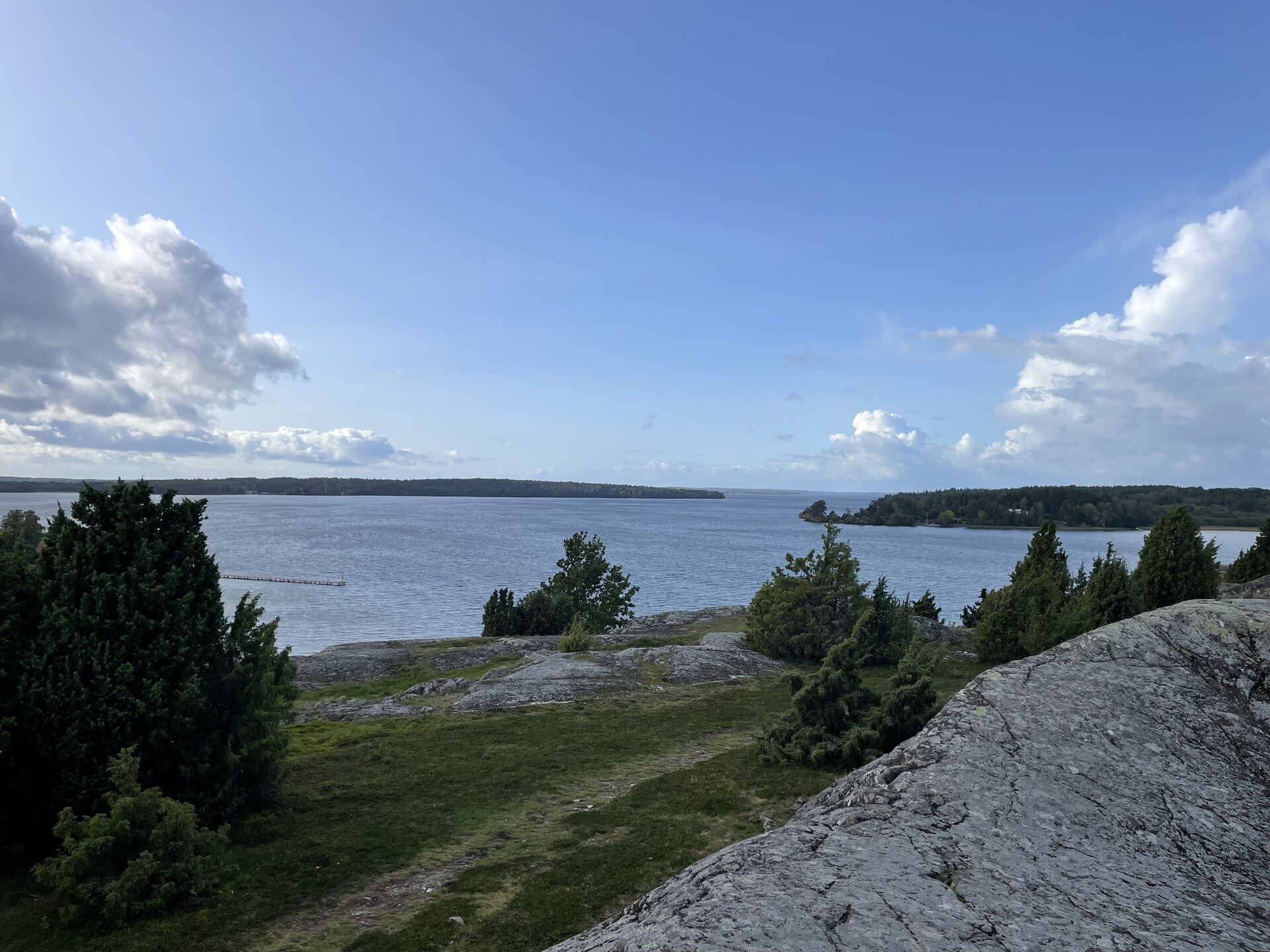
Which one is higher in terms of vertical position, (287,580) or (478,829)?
(478,829)

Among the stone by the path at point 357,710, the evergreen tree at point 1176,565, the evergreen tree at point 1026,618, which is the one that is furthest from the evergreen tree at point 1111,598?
the stone by the path at point 357,710

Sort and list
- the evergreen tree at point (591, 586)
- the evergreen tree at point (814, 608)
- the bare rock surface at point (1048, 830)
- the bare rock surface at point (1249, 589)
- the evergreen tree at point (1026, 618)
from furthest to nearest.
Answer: the evergreen tree at point (591, 586), the evergreen tree at point (814, 608), the bare rock surface at point (1249, 589), the evergreen tree at point (1026, 618), the bare rock surface at point (1048, 830)

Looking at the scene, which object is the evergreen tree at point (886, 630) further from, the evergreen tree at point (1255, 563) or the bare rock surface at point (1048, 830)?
the evergreen tree at point (1255, 563)

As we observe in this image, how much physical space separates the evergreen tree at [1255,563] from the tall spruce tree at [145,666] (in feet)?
199

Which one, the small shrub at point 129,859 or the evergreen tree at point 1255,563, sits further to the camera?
the evergreen tree at point 1255,563

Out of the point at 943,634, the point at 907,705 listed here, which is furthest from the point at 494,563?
Answer: the point at 907,705

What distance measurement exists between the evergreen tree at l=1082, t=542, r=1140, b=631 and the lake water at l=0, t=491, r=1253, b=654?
45179 millimetres

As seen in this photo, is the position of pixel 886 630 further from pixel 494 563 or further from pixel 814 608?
pixel 494 563

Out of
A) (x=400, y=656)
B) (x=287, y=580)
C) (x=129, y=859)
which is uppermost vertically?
(x=129, y=859)

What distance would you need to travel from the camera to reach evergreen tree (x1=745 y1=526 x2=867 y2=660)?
40.1m

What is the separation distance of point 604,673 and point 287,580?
264 feet

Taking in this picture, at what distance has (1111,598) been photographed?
30.5m

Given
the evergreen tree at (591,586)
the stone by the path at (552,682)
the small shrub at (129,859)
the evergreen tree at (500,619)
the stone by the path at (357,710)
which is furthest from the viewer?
the evergreen tree at (591,586)

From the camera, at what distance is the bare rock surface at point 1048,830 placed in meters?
5.67
